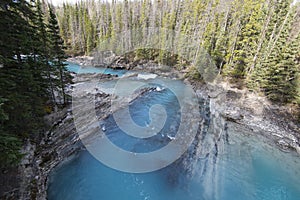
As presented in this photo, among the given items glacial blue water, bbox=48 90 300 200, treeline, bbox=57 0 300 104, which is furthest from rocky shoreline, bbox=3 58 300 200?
treeline, bbox=57 0 300 104

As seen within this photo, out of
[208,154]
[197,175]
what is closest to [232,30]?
[208,154]

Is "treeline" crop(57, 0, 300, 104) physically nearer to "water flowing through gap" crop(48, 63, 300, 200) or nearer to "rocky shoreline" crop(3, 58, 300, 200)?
"rocky shoreline" crop(3, 58, 300, 200)

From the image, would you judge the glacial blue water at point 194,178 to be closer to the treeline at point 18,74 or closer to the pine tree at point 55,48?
the treeline at point 18,74

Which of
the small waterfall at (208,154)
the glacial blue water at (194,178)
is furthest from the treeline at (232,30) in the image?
the glacial blue water at (194,178)

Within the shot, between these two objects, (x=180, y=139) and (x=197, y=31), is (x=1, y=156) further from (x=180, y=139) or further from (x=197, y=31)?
(x=197, y=31)

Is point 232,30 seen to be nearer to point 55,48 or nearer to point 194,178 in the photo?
point 194,178

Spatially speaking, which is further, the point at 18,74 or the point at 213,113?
the point at 213,113
